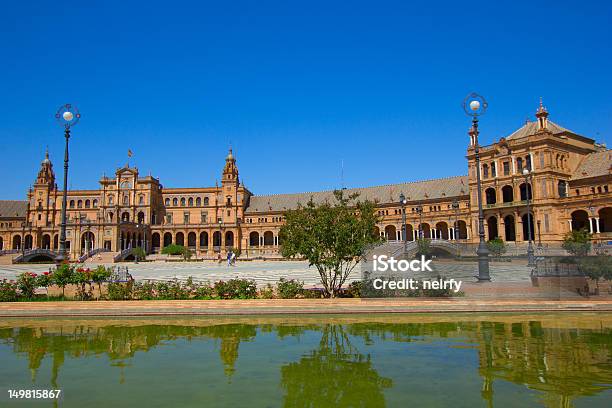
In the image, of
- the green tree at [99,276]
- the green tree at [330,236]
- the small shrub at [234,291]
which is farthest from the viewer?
the green tree at [330,236]

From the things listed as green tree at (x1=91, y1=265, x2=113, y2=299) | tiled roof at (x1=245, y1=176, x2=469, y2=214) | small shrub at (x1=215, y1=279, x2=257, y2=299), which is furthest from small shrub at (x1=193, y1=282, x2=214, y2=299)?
tiled roof at (x1=245, y1=176, x2=469, y2=214)

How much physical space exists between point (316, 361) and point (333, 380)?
129 cm

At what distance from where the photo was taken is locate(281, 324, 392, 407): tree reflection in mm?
7066

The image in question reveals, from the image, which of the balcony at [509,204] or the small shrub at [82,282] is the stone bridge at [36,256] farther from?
the balcony at [509,204]

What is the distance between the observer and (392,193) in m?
86.8

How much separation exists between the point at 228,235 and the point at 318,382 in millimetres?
88676

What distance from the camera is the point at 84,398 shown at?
707 cm

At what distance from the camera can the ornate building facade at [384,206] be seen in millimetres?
56031

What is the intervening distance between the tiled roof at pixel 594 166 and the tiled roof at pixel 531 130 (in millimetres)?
4950

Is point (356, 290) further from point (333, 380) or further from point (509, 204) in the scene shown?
point (509, 204)

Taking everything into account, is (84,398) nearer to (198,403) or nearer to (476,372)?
(198,403)

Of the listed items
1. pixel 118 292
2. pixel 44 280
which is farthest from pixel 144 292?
pixel 44 280

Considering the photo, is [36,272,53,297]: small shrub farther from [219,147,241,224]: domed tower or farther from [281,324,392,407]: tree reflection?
[219,147,241,224]: domed tower

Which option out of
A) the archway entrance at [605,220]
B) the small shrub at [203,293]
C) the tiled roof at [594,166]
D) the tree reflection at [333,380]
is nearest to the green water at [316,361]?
the tree reflection at [333,380]
